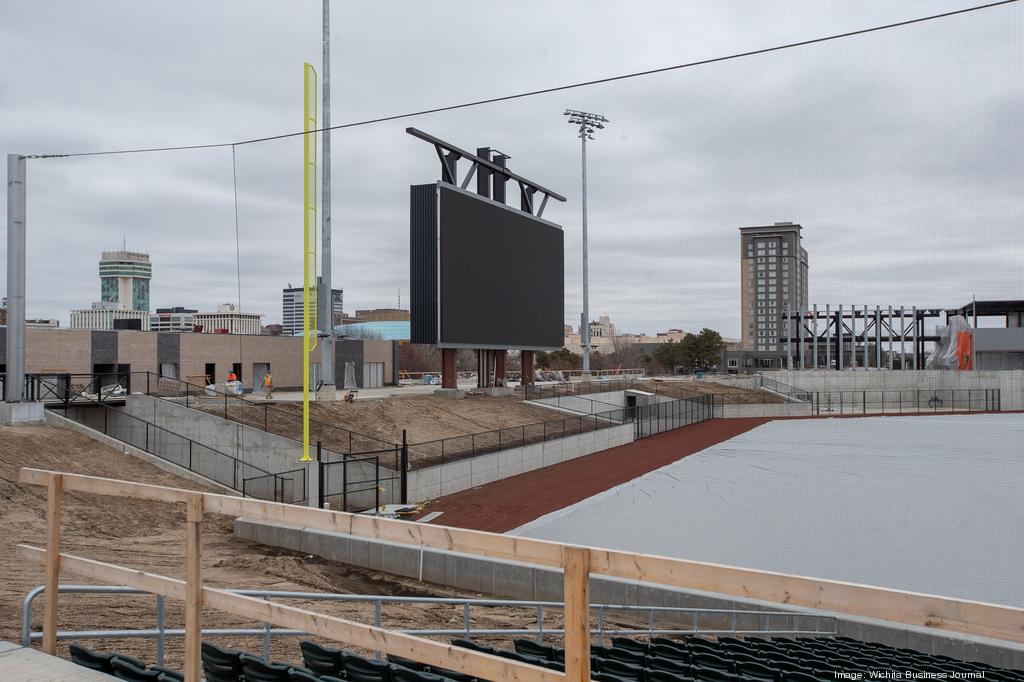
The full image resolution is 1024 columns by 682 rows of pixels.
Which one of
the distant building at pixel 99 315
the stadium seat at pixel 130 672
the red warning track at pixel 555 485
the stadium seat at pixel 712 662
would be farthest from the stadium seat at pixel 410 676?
the distant building at pixel 99 315

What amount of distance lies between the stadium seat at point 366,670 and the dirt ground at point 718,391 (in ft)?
204

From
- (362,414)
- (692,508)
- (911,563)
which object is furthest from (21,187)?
(911,563)

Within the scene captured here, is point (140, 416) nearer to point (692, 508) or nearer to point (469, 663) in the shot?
point (692, 508)

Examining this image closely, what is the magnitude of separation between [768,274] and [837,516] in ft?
511

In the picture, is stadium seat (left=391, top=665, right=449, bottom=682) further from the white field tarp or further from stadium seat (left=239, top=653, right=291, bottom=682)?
the white field tarp

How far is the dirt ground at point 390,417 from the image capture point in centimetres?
2742

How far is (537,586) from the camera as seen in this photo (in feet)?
48.0

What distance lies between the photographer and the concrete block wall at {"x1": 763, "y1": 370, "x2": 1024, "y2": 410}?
237 ft

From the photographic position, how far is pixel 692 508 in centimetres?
2544

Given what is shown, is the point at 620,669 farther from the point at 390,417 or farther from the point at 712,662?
the point at 390,417

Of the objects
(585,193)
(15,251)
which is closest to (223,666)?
(15,251)

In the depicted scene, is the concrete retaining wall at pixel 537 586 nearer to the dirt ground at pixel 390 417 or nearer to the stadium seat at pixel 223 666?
the stadium seat at pixel 223 666

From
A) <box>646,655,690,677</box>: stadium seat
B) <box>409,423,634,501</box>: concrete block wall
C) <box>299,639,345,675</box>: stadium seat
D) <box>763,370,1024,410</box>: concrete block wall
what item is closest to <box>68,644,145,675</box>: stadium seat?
<box>299,639,345,675</box>: stadium seat

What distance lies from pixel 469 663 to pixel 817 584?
57.6 inches
